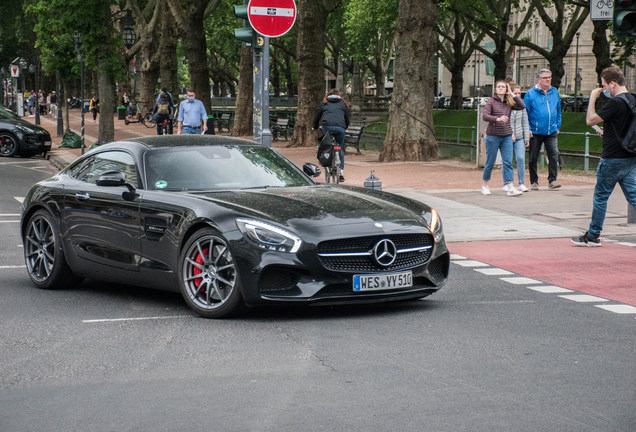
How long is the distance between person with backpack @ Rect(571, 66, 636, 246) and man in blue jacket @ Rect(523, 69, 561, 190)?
560 cm

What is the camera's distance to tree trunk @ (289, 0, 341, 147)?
30.6 metres

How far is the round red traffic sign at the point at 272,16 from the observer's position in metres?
12.4

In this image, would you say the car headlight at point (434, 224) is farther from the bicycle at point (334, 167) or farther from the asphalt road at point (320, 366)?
the bicycle at point (334, 167)

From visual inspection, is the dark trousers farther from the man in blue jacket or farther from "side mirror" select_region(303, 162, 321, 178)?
"side mirror" select_region(303, 162, 321, 178)

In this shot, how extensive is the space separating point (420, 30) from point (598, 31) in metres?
20.8

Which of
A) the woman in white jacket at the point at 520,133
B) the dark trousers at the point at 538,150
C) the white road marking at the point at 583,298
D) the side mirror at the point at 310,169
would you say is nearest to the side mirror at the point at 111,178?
the side mirror at the point at 310,169

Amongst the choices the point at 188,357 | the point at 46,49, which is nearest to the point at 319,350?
the point at 188,357

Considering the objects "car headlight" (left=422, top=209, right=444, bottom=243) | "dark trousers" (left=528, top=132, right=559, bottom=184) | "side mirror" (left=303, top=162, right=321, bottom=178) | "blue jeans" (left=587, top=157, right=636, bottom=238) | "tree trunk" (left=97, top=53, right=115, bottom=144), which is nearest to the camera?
"car headlight" (left=422, top=209, right=444, bottom=243)

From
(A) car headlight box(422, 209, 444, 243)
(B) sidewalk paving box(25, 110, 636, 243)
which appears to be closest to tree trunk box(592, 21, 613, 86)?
(B) sidewalk paving box(25, 110, 636, 243)

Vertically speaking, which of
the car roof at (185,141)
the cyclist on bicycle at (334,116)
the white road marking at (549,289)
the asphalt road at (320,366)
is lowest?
the white road marking at (549,289)

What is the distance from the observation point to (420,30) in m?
22.8

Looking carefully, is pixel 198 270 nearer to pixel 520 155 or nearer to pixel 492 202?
pixel 492 202

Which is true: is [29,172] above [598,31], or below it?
below

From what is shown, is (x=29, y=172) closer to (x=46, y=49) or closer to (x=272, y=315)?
(x=46, y=49)
